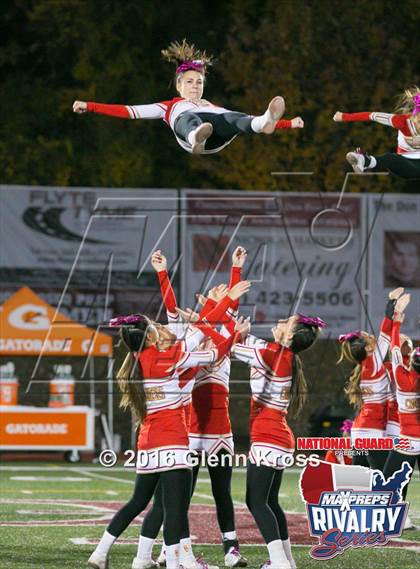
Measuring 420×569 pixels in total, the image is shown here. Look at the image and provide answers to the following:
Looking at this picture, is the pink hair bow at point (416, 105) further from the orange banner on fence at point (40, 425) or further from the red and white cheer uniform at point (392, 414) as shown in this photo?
the orange banner on fence at point (40, 425)

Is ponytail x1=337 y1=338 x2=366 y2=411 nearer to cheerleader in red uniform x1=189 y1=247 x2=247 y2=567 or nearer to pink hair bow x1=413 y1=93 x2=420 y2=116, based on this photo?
cheerleader in red uniform x1=189 y1=247 x2=247 y2=567

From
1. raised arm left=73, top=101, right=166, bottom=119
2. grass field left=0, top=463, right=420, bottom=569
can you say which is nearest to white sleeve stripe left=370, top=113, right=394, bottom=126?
raised arm left=73, top=101, right=166, bottom=119

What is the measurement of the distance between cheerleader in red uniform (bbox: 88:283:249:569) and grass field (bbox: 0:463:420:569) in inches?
46.2

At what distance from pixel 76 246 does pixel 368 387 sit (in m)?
10.0

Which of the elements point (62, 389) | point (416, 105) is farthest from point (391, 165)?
point (62, 389)

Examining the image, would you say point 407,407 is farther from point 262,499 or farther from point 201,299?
point 262,499

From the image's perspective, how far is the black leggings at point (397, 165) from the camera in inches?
273

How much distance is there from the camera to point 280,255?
2064 cm

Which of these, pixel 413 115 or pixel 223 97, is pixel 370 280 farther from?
pixel 413 115

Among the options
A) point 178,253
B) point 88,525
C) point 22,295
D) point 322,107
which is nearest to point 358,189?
point 322,107

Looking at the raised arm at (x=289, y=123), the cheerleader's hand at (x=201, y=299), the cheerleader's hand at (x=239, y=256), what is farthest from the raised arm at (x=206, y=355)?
the raised arm at (x=289, y=123)

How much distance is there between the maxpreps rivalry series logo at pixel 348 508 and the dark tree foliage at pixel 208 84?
14713 millimetres

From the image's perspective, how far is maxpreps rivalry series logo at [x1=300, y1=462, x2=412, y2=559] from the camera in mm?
7848

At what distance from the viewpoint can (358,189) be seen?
76.5 feet
